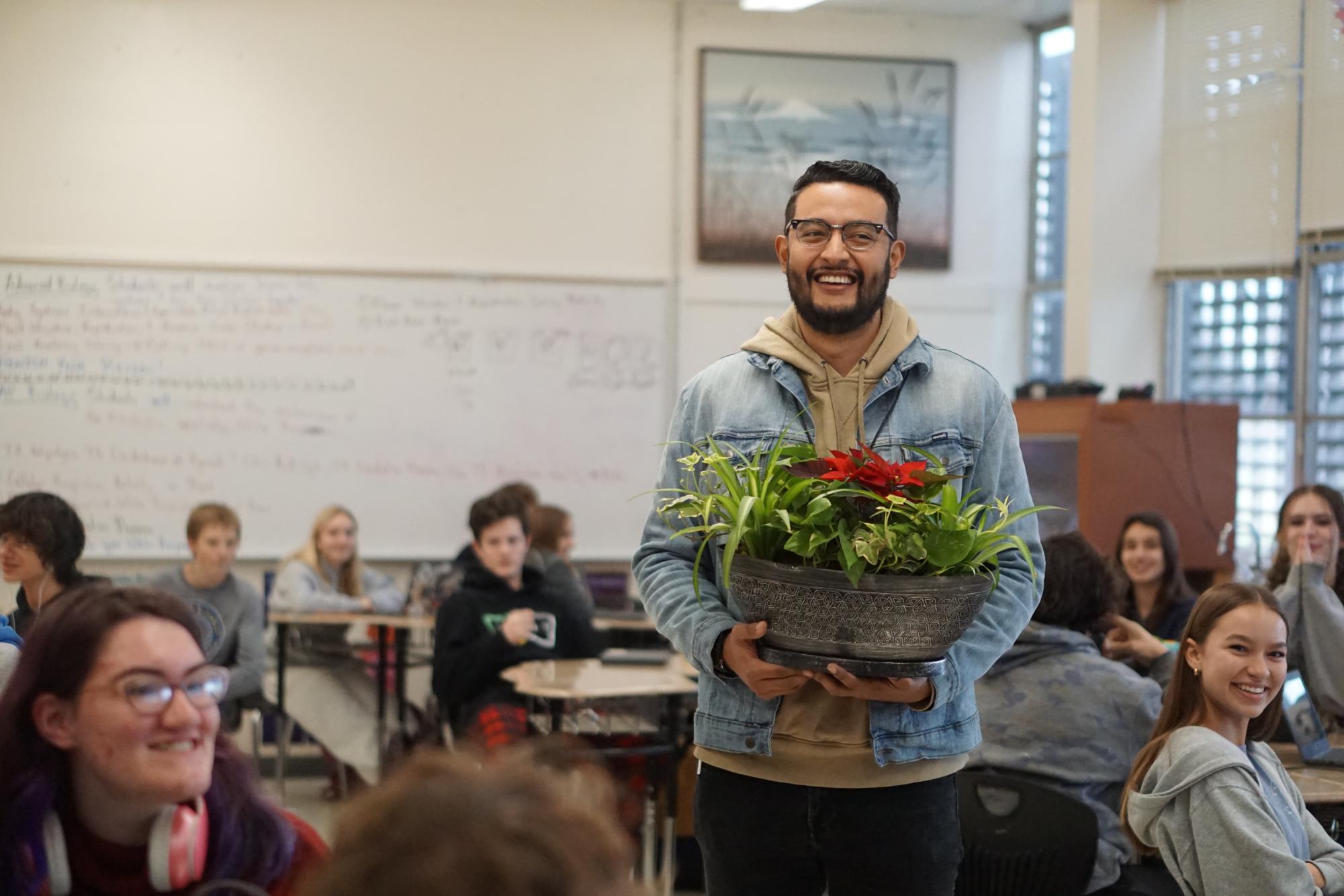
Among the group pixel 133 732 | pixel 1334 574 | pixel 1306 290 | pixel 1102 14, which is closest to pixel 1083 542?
pixel 1334 574

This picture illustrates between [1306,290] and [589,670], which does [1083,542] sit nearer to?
[589,670]

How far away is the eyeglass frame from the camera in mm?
1259

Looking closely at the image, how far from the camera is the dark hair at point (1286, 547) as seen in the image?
3645mm

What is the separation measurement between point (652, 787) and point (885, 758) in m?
2.95

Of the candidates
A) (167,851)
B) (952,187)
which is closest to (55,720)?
(167,851)

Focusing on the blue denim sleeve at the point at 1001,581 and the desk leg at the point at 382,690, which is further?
the desk leg at the point at 382,690

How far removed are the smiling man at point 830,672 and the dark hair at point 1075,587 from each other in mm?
1264

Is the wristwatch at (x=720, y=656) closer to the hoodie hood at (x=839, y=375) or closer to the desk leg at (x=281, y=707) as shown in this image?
the hoodie hood at (x=839, y=375)

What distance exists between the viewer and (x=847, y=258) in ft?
5.67

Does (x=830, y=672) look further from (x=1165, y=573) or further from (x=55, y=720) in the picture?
(x=1165, y=573)

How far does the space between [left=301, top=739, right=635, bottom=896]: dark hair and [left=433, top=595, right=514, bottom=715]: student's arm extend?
152 inches

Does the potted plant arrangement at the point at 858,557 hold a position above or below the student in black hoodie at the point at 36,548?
above

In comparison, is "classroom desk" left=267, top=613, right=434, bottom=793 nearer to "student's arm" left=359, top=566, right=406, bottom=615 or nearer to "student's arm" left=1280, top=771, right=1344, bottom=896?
"student's arm" left=359, top=566, right=406, bottom=615

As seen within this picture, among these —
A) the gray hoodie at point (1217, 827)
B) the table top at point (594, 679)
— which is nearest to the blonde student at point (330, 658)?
the table top at point (594, 679)
